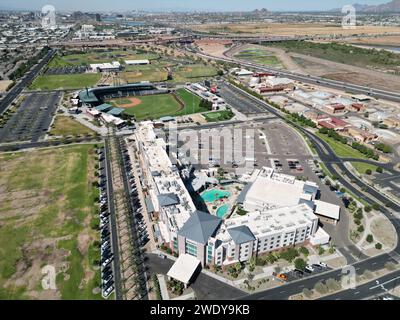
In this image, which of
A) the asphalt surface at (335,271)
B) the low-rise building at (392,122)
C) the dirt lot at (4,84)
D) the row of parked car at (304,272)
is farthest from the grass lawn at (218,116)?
the dirt lot at (4,84)

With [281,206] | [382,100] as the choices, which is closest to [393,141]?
[382,100]

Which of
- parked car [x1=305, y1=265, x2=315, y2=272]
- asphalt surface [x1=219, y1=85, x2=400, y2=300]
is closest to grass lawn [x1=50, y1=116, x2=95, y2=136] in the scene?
asphalt surface [x1=219, y1=85, x2=400, y2=300]

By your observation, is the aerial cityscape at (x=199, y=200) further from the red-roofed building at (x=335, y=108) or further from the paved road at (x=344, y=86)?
the paved road at (x=344, y=86)

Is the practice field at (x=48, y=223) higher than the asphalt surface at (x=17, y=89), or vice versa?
the asphalt surface at (x=17, y=89)

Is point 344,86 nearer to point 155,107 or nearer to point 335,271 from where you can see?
point 155,107

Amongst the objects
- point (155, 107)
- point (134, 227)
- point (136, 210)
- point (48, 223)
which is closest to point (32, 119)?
point (155, 107)

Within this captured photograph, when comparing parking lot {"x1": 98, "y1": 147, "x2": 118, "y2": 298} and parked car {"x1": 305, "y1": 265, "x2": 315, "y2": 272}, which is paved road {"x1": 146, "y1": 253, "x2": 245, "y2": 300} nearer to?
parking lot {"x1": 98, "y1": 147, "x2": 118, "y2": 298}
